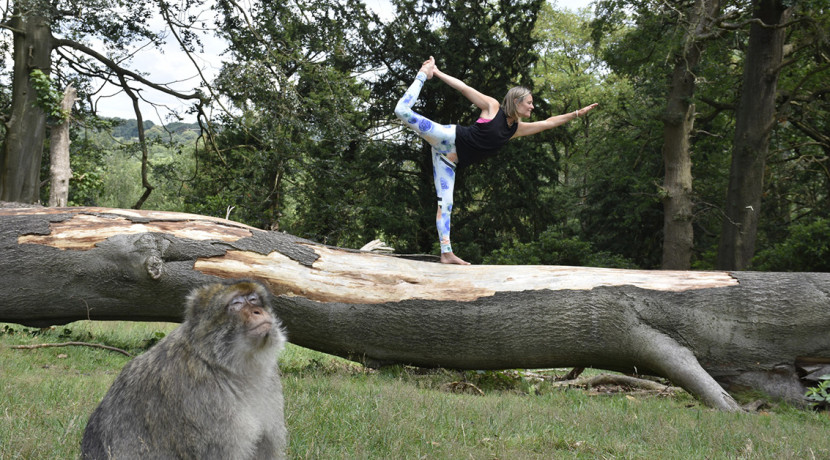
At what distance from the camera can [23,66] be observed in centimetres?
1612

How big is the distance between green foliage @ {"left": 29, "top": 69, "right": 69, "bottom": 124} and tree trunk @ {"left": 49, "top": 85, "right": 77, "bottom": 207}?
0.52 feet

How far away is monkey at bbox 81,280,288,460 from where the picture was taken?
3.35 metres

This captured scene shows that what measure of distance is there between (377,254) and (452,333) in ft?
5.35

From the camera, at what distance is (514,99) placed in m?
8.14

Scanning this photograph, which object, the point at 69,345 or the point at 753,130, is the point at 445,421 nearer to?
the point at 69,345

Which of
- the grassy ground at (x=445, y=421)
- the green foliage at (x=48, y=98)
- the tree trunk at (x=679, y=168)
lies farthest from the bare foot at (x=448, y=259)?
the tree trunk at (x=679, y=168)

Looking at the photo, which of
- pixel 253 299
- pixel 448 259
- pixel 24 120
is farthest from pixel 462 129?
pixel 24 120

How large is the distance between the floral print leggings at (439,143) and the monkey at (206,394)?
480 centimetres

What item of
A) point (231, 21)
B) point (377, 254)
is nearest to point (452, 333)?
point (377, 254)

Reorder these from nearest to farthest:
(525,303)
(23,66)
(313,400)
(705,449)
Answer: (705,449) → (313,400) → (525,303) → (23,66)

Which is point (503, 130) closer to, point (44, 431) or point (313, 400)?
point (313, 400)

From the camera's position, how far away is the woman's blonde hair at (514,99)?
320 inches

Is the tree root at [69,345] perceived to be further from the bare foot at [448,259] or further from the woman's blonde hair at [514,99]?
the woman's blonde hair at [514,99]

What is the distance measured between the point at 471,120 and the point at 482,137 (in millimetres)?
17789
